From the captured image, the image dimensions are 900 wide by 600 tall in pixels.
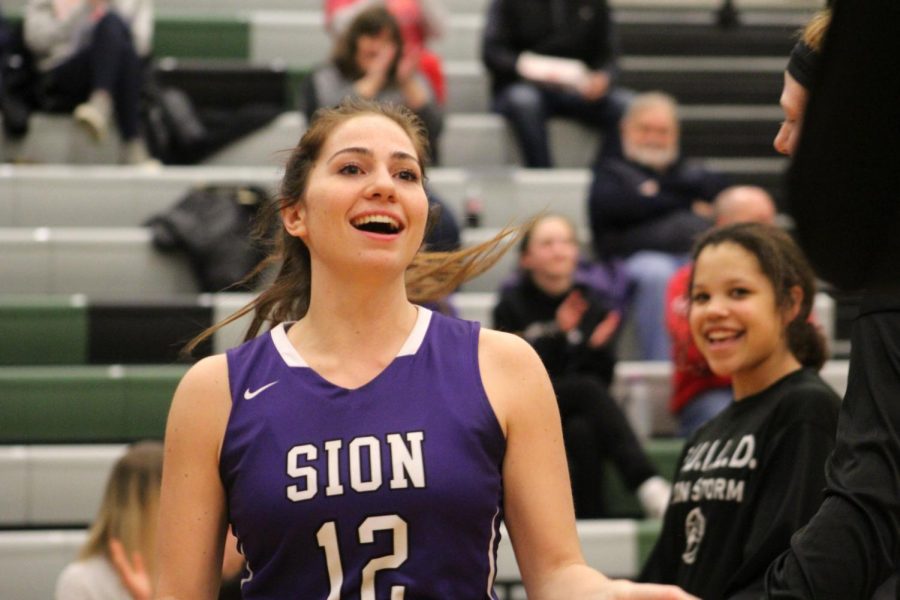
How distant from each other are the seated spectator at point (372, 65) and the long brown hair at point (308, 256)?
383cm

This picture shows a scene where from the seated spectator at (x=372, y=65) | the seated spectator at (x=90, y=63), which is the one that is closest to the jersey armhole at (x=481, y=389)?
the seated spectator at (x=372, y=65)

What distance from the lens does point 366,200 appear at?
249 cm

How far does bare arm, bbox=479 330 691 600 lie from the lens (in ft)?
7.95

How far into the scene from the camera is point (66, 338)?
6.24 metres

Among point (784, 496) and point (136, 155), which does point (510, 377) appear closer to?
point (784, 496)

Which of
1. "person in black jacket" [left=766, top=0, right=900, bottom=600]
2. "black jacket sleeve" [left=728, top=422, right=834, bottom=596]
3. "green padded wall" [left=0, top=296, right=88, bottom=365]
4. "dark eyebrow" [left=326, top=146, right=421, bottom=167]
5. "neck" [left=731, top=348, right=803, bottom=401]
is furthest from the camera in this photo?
"green padded wall" [left=0, top=296, right=88, bottom=365]

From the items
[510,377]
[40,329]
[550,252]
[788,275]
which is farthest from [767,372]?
[40,329]

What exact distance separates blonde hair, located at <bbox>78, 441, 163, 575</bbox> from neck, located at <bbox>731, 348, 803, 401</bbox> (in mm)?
1837

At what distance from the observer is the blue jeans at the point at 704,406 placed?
568 cm

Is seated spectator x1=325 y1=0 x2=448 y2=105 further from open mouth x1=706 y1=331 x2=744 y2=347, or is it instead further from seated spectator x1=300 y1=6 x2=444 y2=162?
open mouth x1=706 y1=331 x2=744 y2=347

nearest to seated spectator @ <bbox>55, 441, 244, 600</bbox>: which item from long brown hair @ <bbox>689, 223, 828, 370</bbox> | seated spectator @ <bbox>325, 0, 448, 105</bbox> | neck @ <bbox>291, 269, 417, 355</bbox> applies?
long brown hair @ <bbox>689, 223, 828, 370</bbox>

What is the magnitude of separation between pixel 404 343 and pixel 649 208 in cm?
433

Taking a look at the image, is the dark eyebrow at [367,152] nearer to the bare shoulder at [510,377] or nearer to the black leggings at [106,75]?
the bare shoulder at [510,377]

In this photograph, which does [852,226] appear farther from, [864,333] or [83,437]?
[83,437]
